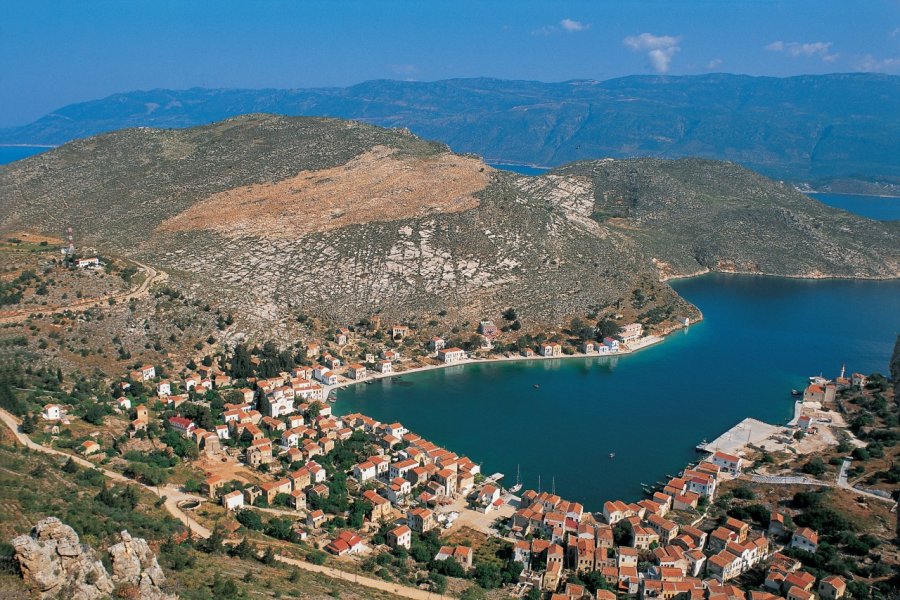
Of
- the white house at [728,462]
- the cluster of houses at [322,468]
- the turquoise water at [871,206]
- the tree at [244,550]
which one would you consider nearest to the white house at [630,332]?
the white house at [728,462]

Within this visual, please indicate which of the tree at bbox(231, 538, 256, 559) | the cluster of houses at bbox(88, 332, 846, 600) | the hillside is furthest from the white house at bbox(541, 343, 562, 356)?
the tree at bbox(231, 538, 256, 559)

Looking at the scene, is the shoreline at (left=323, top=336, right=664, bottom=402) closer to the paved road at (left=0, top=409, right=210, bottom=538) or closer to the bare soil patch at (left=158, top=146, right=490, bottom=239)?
the paved road at (left=0, top=409, right=210, bottom=538)

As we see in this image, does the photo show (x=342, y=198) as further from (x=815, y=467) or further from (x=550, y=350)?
(x=815, y=467)

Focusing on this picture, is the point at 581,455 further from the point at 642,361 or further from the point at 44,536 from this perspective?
the point at 44,536

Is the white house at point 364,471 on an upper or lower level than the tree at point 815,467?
upper

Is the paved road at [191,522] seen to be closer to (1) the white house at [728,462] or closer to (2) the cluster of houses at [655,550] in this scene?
(2) the cluster of houses at [655,550]

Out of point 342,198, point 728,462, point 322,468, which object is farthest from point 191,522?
point 342,198
